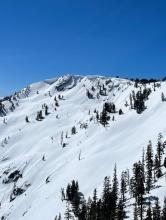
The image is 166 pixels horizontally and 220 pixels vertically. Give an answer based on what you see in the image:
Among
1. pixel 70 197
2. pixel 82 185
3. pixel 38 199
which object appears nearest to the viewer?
pixel 70 197

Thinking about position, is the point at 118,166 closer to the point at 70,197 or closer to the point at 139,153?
the point at 139,153

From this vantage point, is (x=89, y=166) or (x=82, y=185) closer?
(x=82, y=185)

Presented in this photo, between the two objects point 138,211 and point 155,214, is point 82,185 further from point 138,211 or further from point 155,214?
point 155,214

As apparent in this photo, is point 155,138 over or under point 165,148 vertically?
over

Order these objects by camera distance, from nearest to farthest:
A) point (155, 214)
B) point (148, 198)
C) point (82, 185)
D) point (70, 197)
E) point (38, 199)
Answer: point (155, 214) → point (148, 198) → point (70, 197) → point (82, 185) → point (38, 199)

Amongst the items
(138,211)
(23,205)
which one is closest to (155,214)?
(138,211)

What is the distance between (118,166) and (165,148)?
25172 millimetres

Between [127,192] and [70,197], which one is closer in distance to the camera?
[127,192]

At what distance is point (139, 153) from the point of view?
178 meters

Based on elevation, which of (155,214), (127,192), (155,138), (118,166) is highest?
(155,138)

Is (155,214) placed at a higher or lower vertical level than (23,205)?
lower

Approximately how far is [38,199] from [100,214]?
83.5 meters

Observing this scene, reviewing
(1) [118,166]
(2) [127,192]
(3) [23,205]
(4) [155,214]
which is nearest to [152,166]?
(2) [127,192]

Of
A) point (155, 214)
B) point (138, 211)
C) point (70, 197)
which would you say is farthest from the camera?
point (70, 197)
